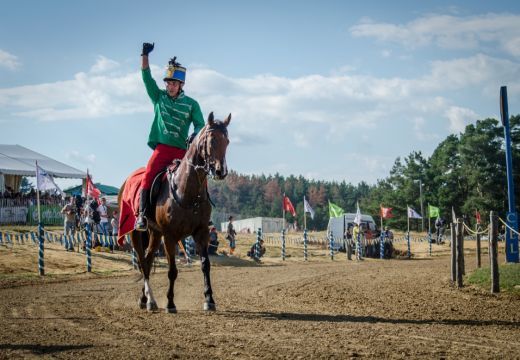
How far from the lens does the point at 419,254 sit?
144ft

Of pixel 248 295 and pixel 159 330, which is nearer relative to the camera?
pixel 159 330

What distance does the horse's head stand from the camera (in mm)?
8367

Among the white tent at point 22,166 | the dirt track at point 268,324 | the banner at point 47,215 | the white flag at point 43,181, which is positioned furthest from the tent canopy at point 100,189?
the dirt track at point 268,324

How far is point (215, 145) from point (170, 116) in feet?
5.48

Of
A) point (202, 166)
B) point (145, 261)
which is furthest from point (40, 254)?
point (202, 166)

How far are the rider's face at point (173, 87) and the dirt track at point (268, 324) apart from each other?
3.87m

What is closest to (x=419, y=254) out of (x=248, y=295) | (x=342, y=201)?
(x=248, y=295)

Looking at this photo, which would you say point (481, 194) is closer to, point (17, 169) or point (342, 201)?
point (17, 169)

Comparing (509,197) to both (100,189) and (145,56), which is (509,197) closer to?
(145,56)

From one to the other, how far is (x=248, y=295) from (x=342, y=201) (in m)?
142

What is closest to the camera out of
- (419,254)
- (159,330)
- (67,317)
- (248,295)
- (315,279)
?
(159,330)

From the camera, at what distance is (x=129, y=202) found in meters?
10.6

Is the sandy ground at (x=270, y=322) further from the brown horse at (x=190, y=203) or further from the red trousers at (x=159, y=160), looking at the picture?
the red trousers at (x=159, y=160)

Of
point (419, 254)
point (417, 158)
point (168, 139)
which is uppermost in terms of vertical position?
point (417, 158)
